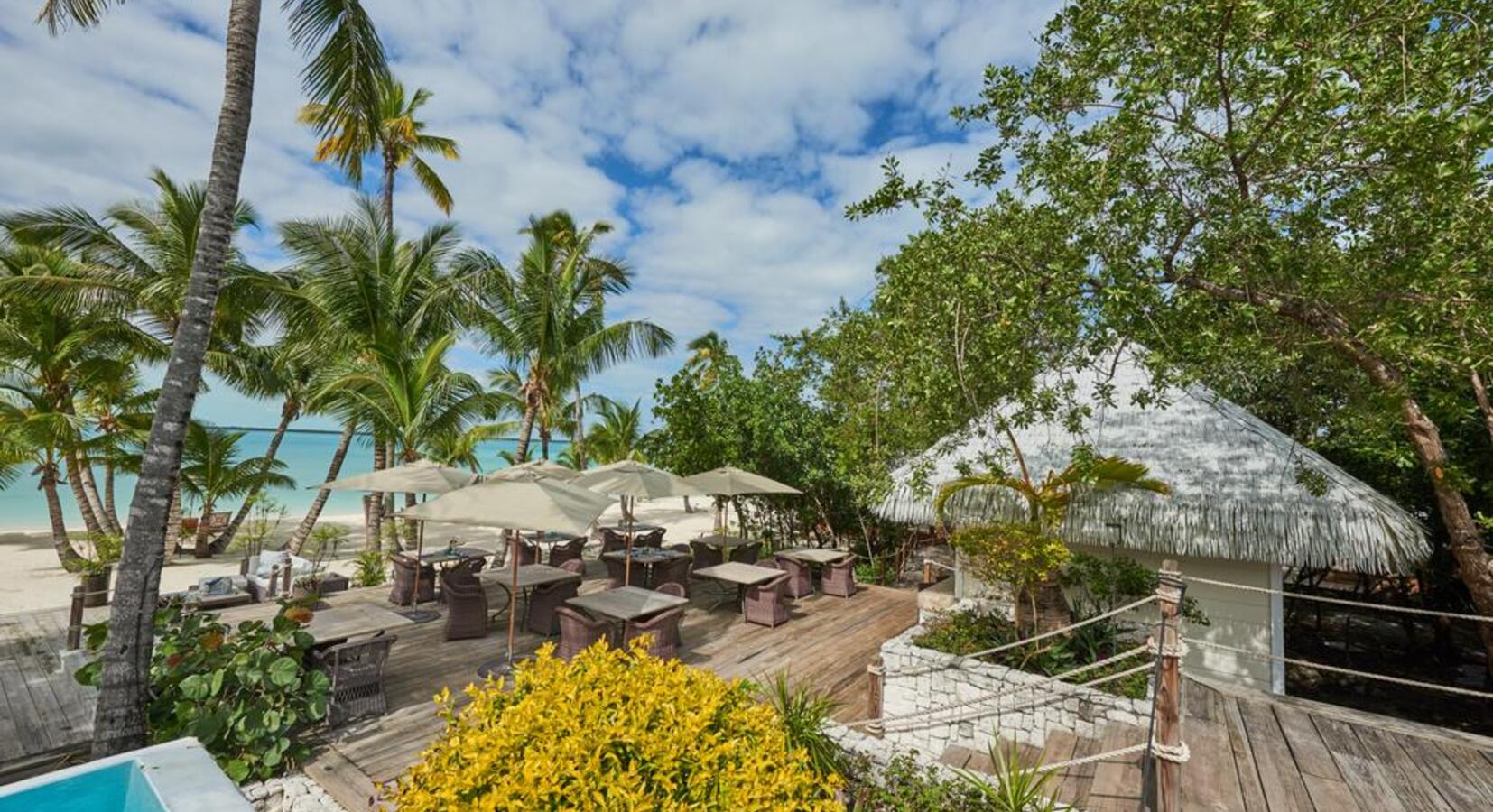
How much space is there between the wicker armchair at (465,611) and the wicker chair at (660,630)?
2353mm

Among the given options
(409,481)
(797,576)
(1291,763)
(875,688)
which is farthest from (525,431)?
(1291,763)

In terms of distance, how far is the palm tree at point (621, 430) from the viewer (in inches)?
1073

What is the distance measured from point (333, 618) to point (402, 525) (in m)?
13.7

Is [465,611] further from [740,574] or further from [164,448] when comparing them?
[164,448]

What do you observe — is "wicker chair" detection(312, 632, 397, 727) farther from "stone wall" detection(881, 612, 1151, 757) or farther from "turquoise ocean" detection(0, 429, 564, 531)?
"stone wall" detection(881, 612, 1151, 757)

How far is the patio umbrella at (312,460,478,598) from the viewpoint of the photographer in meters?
9.33

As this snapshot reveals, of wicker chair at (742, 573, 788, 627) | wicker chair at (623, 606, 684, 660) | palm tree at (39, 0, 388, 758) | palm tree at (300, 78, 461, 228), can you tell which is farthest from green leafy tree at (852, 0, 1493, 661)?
palm tree at (300, 78, 461, 228)

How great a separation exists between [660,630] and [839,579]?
16.1 feet

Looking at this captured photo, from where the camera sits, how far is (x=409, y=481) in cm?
970

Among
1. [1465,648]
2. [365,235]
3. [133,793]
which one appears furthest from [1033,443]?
[365,235]

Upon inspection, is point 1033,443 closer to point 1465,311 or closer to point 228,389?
point 1465,311

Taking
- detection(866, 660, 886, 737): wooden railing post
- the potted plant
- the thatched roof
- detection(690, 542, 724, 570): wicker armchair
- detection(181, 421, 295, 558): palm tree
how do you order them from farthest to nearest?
detection(181, 421, 295, 558): palm tree, detection(690, 542, 724, 570): wicker armchair, the potted plant, the thatched roof, detection(866, 660, 886, 737): wooden railing post

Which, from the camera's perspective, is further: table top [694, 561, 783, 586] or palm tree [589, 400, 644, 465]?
palm tree [589, 400, 644, 465]


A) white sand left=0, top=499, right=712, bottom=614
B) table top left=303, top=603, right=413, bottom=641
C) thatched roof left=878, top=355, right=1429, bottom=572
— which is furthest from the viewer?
white sand left=0, top=499, right=712, bottom=614
